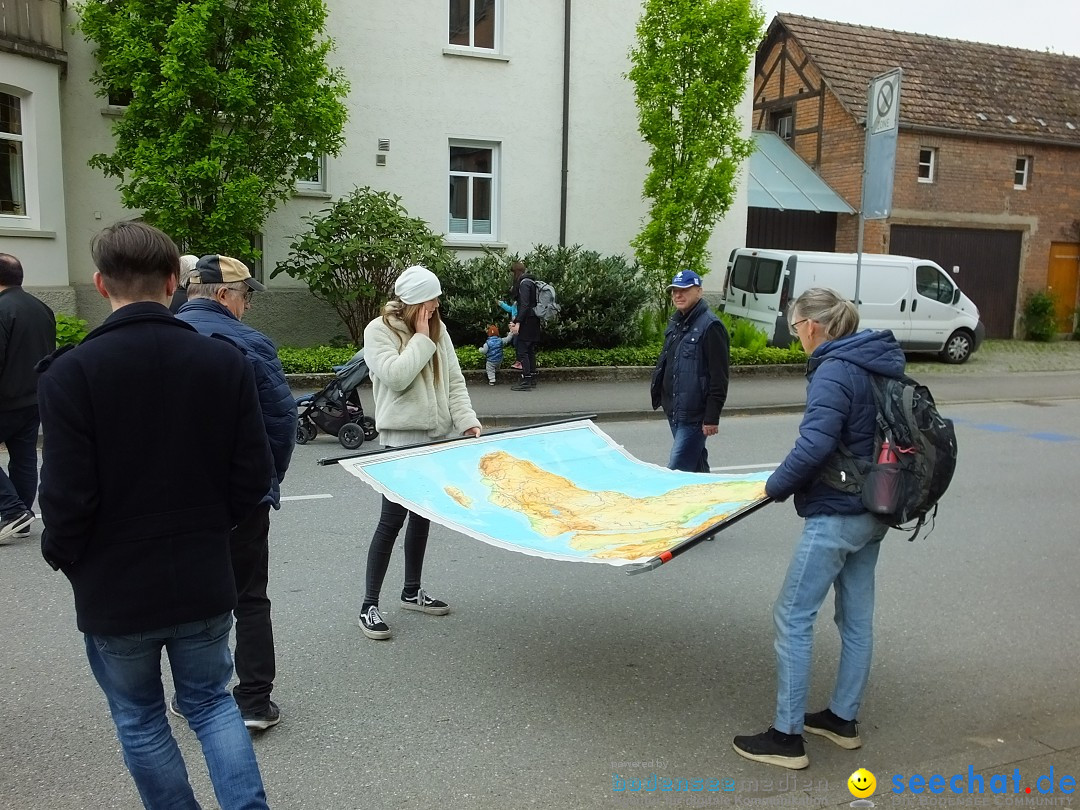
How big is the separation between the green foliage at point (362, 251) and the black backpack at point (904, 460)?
12528mm

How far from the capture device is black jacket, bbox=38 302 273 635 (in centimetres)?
246

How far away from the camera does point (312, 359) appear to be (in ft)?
Result: 45.8

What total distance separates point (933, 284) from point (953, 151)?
6.88 m

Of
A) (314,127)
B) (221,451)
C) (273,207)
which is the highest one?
(314,127)

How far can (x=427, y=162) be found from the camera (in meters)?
17.8

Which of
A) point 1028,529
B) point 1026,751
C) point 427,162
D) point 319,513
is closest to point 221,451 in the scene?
point 1026,751

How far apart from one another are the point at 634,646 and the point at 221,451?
283 centimetres

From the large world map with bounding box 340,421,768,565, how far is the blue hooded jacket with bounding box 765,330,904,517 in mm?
318

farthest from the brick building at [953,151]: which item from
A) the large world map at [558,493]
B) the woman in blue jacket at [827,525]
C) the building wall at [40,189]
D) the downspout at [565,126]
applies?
the woman in blue jacket at [827,525]

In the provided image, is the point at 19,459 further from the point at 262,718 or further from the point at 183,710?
the point at 183,710

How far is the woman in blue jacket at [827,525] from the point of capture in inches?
140

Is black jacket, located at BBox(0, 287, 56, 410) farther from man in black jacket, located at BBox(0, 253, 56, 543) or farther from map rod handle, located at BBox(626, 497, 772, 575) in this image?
map rod handle, located at BBox(626, 497, 772, 575)

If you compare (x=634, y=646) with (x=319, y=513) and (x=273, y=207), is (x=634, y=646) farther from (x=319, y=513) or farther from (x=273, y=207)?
(x=273, y=207)

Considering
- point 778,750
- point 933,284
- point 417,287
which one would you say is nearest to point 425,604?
point 417,287
